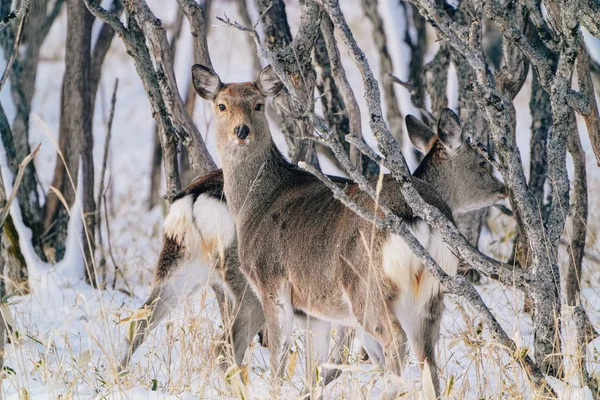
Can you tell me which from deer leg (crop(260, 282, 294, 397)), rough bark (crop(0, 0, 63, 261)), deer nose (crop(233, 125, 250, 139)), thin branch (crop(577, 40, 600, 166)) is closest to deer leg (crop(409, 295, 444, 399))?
deer leg (crop(260, 282, 294, 397))

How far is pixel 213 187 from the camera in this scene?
584cm

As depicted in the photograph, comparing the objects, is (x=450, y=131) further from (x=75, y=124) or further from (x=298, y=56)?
(x=75, y=124)

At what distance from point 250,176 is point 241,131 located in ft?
0.88

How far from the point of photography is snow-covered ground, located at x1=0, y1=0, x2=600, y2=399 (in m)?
4.06

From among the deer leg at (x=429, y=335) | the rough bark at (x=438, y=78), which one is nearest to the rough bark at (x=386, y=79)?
the rough bark at (x=438, y=78)

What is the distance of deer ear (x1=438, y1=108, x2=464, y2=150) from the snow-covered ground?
93 cm

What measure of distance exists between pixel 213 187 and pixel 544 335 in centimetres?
248

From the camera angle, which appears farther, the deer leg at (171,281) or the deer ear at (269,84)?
the deer ear at (269,84)

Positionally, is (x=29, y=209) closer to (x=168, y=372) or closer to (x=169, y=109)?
(x=169, y=109)

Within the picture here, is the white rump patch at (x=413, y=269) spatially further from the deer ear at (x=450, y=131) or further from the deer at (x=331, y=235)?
the deer ear at (x=450, y=131)

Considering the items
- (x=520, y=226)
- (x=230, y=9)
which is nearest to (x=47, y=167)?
(x=230, y=9)

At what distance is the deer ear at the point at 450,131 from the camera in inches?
222

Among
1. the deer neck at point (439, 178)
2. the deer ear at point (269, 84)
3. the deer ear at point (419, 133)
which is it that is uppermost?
the deer ear at point (269, 84)

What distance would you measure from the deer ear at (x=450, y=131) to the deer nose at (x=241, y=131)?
1.11 metres
